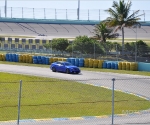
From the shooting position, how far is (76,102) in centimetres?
2178

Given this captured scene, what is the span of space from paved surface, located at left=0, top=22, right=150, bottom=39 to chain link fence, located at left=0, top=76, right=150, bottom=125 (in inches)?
1539

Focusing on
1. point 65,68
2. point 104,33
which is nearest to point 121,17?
point 104,33

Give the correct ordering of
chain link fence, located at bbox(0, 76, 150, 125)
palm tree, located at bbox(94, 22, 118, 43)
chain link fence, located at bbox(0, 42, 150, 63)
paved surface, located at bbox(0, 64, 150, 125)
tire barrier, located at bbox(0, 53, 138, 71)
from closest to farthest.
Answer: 1. paved surface, located at bbox(0, 64, 150, 125)
2. chain link fence, located at bbox(0, 76, 150, 125)
3. tire barrier, located at bbox(0, 53, 138, 71)
4. chain link fence, located at bbox(0, 42, 150, 63)
5. palm tree, located at bbox(94, 22, 118, 43)

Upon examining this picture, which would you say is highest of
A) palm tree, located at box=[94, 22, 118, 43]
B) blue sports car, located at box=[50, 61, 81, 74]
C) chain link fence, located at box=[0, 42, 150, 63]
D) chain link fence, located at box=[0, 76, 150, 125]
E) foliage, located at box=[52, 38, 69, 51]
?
palm tree, located at box=[94, 22, 118, 43]

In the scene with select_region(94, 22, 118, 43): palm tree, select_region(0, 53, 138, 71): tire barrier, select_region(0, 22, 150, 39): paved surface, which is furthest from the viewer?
select_region(0, 22, 150, 39): paved surface

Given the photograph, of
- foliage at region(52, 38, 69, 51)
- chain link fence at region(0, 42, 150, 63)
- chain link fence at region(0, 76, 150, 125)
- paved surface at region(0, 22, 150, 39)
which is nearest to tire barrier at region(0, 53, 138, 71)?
chain link fence at region(0, 42, 150, 63)

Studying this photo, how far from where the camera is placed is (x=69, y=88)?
89.1ft

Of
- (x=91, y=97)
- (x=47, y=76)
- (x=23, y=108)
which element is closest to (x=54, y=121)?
(x=23, y=108)

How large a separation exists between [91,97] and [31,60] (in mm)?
25219

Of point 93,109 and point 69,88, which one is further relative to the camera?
point 69,88

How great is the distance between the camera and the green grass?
60.8ft

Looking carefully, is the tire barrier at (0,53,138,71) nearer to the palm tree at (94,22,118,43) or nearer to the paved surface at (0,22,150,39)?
the palm tree at (94,22,118,43)

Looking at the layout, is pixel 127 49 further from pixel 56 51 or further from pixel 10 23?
pixel 10 23

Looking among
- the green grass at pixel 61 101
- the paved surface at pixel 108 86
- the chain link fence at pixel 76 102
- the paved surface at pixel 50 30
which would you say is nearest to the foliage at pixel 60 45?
the paved surface at pixel 50 30
